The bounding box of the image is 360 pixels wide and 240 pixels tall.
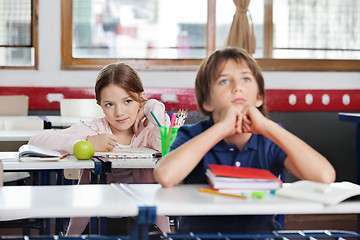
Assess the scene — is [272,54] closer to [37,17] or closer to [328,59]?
[328,59]

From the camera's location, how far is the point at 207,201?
4.15ft

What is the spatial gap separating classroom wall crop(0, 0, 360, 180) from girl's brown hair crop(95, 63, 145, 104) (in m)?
1.89

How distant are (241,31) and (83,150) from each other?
2712mm

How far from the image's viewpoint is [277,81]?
15.3 feet

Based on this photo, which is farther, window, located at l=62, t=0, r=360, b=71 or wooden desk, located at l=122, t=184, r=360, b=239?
window, located at l=62, t=0, r=360, b=71

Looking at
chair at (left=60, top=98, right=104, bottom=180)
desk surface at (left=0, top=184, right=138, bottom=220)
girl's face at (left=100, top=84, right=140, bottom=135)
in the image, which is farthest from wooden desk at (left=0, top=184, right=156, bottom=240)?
chair at (left=60, top=98, right=104, bottom=180)

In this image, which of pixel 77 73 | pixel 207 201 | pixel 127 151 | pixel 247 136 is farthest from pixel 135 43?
pixel 207 201

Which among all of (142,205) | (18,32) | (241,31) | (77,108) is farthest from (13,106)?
(142,205)

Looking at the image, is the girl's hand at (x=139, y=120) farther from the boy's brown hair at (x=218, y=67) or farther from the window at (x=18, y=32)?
the window at (x=18, y=32)

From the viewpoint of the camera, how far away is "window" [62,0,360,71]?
14.8 feet

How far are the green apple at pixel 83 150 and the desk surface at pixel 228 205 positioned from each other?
0.78 meters

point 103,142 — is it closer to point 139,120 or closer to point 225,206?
point 139,120

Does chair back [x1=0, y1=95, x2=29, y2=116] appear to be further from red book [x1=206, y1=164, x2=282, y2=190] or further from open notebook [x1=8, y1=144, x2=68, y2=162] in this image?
red book [x1=206, y1=164, x2=282, y2=190]

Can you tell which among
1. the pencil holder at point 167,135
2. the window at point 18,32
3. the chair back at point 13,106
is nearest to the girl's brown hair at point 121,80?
the pencil holder at point 167,135
